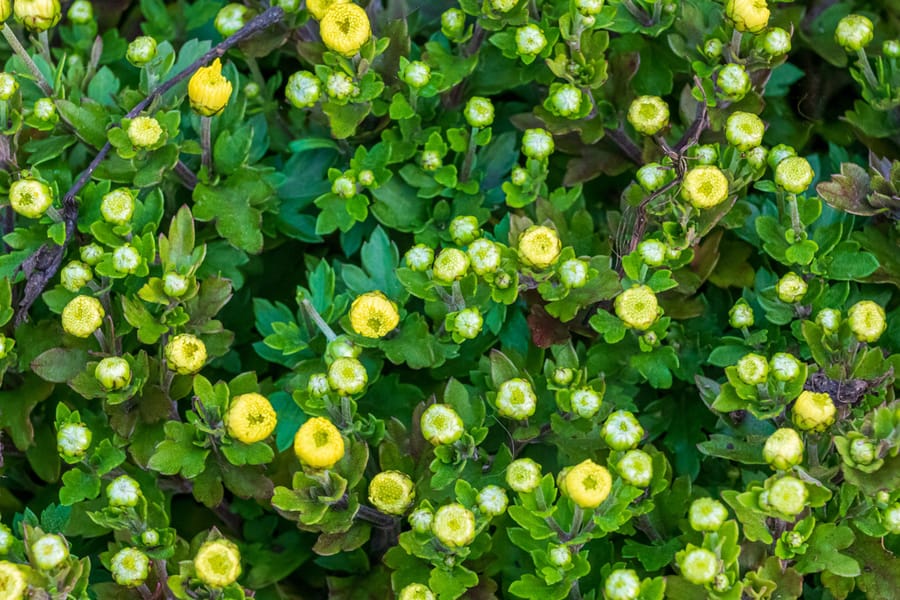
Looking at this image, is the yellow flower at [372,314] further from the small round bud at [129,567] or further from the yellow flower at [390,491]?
the small round bud at [129,567]

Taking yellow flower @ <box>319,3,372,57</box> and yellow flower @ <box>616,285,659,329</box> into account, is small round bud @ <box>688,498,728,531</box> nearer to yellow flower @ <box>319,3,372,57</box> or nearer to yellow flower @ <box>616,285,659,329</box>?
yellow flower @ <box>616,285,659,329</box>

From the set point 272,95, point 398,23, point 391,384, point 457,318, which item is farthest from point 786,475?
point 272,95

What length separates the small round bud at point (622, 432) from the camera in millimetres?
2182

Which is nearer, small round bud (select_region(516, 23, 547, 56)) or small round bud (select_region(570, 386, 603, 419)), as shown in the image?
small round bud (select_region(570, 386, 603, 419))

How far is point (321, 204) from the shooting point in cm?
271

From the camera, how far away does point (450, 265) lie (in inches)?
90.3

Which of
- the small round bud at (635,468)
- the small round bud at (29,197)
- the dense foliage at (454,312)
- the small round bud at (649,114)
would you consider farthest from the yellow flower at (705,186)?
the small round bud at (29,197)

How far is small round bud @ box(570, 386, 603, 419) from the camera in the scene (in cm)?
228

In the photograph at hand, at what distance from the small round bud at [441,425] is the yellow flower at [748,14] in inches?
44.8

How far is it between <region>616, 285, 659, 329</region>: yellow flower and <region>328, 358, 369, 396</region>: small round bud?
619 millimetres

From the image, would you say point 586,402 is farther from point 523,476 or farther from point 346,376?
point 346,376

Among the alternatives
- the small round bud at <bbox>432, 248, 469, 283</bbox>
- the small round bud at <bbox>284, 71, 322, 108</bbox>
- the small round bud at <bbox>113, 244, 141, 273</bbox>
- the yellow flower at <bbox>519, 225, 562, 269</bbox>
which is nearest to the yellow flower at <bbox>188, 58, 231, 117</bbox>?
the small round bud at <bbox>284, 71, 322, 108</bbox>

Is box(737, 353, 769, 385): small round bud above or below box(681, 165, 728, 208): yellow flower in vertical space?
below

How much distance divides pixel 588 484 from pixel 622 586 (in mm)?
230
